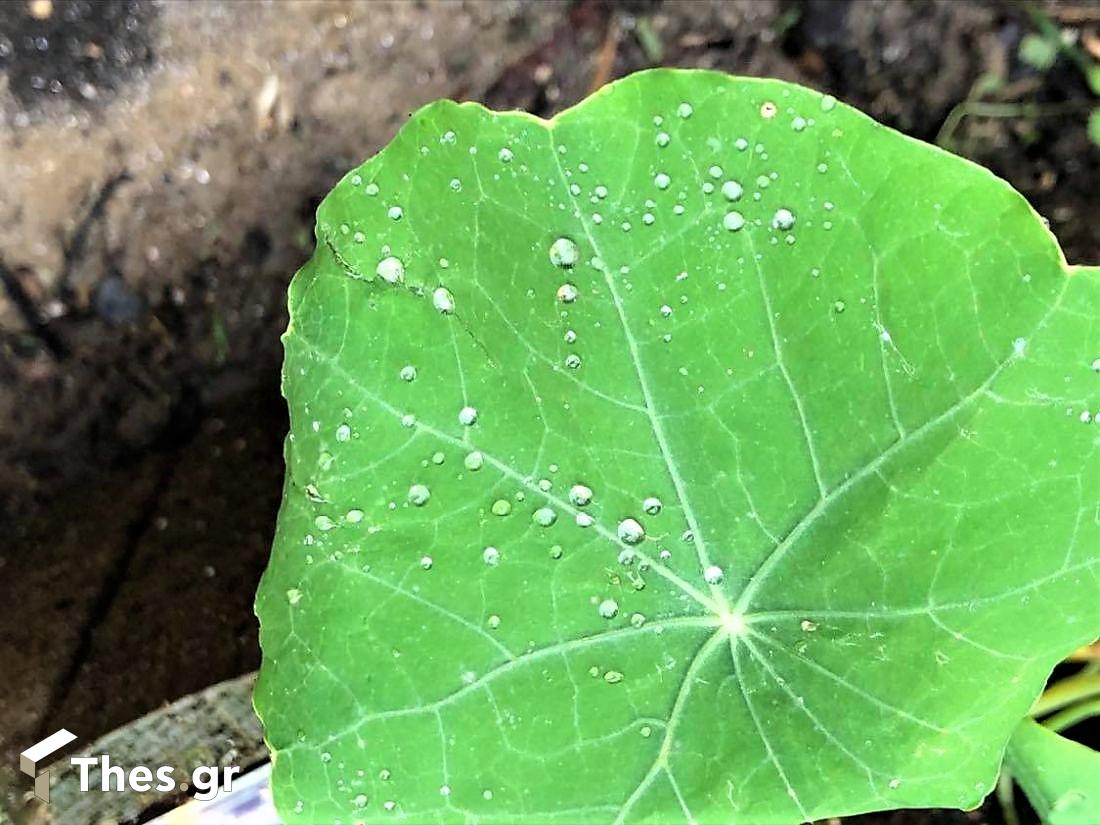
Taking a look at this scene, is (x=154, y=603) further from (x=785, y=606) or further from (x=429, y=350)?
(x=785, y=606)

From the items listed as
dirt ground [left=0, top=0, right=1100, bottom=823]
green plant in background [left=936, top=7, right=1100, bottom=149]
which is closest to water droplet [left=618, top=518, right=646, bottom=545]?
dirt ground [left=0, top=0, right=1100, bottom=823]

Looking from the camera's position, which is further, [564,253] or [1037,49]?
[1037,49]

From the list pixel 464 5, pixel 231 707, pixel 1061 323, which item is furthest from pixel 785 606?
pixel 464 5

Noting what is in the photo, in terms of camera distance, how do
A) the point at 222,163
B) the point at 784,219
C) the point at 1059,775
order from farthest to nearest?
1. the point at 222,163
2. the point at 1059,775
3. the point at 784,219

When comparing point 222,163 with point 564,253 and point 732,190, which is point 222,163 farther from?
point 732,190

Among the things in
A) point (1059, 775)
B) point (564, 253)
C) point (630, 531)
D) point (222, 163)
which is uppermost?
point (564, 253)

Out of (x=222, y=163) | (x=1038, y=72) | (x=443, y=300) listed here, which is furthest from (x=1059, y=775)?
(x=222, y=163)

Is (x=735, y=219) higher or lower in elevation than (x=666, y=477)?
higher

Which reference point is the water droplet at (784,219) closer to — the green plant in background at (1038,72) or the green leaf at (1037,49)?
the green plant in background at (1038,72)
